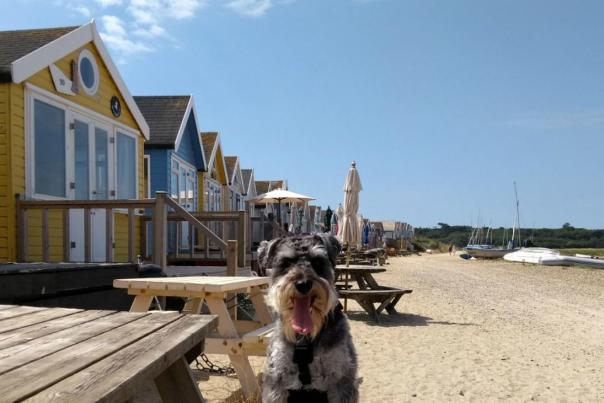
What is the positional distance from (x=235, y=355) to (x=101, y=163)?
735 cm

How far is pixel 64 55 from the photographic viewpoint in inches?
369

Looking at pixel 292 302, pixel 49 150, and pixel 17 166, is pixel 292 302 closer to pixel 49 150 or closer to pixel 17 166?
pixel 17 166

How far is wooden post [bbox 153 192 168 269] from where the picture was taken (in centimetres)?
776

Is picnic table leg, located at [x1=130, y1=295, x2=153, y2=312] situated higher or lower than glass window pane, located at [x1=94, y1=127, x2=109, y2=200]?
lower

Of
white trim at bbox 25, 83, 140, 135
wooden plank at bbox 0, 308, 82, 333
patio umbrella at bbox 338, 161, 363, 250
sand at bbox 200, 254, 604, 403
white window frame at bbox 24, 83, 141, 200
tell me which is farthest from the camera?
patio umbrella at bbox 338, 161, 363, 250

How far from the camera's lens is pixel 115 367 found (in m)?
1.70

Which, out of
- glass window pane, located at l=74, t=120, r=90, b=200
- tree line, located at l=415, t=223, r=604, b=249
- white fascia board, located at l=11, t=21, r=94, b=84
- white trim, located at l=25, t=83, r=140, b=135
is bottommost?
tree line, located at l=415, t=223, r=604, b=249

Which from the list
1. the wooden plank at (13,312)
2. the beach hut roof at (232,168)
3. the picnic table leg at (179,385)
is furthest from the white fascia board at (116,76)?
the beach hut roof at (232,168)

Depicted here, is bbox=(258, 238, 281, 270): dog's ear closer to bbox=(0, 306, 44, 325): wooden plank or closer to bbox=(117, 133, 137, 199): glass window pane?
bbox=(0, 306, 44, 325): wooden plank

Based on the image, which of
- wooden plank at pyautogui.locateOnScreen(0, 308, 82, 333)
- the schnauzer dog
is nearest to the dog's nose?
the schnauzer dog

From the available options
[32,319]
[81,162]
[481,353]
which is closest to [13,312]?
[32,319]

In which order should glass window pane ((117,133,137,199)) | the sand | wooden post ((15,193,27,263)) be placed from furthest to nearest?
1. glass window pane ((117,133,137,199))
2. wooden post ((15,193,27,263))
3. the sand

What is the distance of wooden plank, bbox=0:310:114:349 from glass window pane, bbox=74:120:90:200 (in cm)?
775

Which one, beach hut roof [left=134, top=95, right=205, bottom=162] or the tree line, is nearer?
beach hut roof [left=134, top=95, right=205, bottom=162]
